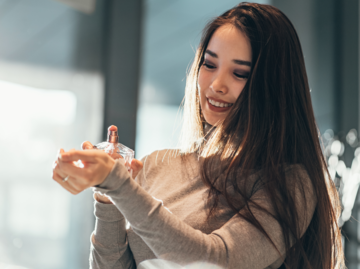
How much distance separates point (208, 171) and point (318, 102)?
1585mm

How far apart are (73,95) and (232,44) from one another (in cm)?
102

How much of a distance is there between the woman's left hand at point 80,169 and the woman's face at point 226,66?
45 centimetres

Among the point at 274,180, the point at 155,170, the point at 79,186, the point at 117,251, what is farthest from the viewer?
the point at 155,170

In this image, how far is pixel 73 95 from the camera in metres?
1.74

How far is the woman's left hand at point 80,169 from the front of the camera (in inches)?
23.6

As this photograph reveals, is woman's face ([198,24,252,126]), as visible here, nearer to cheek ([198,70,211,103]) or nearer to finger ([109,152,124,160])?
cheek ([198,70,211,103])

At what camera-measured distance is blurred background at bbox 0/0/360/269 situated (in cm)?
161

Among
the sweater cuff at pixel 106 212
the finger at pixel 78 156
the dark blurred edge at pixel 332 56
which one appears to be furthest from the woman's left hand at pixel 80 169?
the dark blurred edge at pixel 332 56

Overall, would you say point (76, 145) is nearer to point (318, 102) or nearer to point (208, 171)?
point (208, 171)

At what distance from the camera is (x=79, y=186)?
61 centimetres

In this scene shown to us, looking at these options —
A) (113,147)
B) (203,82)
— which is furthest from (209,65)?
(113,147)

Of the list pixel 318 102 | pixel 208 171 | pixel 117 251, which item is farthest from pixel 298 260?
pixel 318 102

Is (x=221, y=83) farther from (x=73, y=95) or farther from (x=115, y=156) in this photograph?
(x=73, y=95)

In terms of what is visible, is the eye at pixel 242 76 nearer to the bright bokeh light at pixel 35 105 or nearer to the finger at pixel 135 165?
the finger at pixel 135 165
